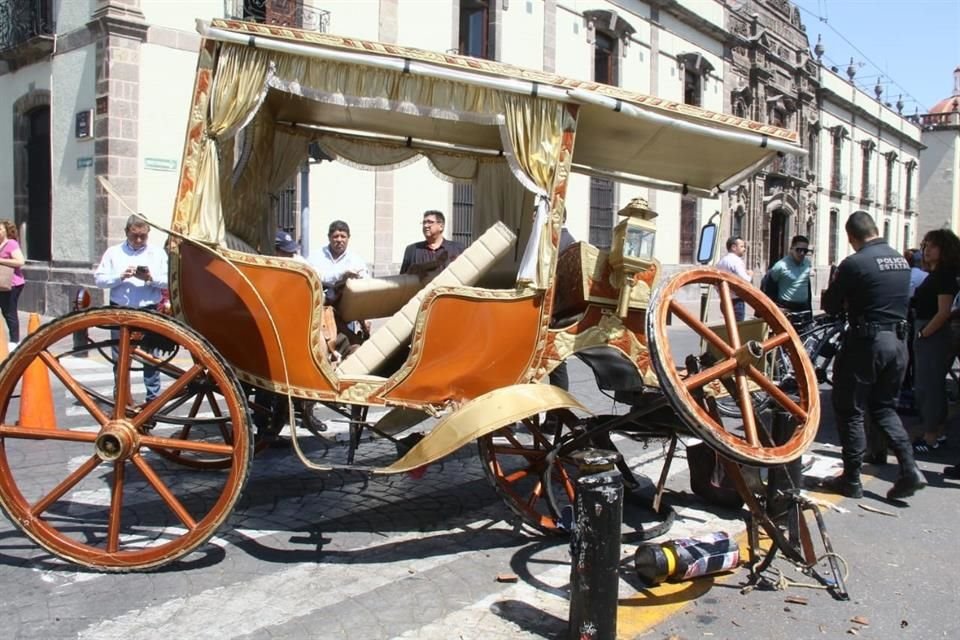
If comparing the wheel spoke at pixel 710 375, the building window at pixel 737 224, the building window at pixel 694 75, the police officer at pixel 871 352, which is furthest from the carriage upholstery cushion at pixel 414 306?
the building window at pixel 737 224

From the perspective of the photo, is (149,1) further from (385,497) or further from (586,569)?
(586,569)

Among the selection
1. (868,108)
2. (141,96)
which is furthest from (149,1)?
(868,108)

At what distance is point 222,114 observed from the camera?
4070mm

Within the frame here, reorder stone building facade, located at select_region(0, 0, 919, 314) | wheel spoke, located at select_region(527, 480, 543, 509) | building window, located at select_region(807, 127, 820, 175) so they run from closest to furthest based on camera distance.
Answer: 1. wheel spoke, located at select_region(527, 480, 543, 509)
2. stone building facade, located at select_region(0, 0, 919, 314)
3. building window, located at select_region(807, 127, 820, 175)

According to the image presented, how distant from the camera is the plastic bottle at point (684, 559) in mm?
3918

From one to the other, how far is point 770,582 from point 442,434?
1.75 m

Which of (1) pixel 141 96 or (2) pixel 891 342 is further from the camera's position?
(1) pixel 141 96

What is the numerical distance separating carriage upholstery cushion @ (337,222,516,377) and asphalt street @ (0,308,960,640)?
946 mm

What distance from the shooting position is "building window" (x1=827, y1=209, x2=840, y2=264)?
124 feet

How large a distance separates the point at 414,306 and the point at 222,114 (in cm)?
145

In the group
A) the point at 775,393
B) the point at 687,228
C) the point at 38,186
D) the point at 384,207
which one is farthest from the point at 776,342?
the point at 687,228

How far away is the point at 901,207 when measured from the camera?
47.6 metres

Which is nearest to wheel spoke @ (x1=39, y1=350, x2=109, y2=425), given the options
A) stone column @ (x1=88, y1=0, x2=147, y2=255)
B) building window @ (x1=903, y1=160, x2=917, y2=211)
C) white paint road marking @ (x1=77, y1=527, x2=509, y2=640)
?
white paint road marking @ (x1=77, y1=527, x2=509, y2=640)

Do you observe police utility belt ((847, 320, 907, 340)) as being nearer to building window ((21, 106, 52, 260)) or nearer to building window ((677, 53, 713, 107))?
building window ((21, 106, 52, 260))
